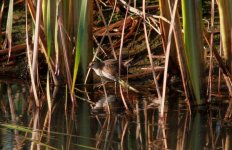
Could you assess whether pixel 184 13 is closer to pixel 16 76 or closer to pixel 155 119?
pixel 155 119

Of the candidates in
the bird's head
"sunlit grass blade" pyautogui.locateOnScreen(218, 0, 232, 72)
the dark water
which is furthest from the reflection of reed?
"sunlit grass blade" pyautogui.locateOnScreen(218, 0, 232, 72)

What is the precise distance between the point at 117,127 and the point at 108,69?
156 centimetres

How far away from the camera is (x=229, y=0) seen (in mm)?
6457

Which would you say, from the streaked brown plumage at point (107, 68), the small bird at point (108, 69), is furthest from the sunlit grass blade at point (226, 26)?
the streaked brown plumage at point (107, 68)

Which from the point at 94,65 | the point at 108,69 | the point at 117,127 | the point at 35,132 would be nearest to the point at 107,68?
the point at 108,69

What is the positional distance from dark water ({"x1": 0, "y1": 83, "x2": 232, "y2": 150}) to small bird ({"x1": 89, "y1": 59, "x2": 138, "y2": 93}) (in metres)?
0.47

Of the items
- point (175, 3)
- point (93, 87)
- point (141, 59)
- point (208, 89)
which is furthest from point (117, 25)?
point (175, 3)

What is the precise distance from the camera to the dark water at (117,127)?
5.52m

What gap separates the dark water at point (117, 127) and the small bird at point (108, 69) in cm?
47

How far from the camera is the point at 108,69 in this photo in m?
7.55

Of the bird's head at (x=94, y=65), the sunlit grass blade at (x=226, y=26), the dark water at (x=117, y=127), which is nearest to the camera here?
the dark water at (x=117, y=127)

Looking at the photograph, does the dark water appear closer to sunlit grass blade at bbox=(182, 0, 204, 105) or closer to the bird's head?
sunlit grass blade at bbox=(182, 0, 204, 105)

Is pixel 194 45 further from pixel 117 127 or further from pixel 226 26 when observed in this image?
pixel 117 127

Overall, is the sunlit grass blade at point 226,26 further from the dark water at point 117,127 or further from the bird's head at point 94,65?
the bird's head at point 94,65
